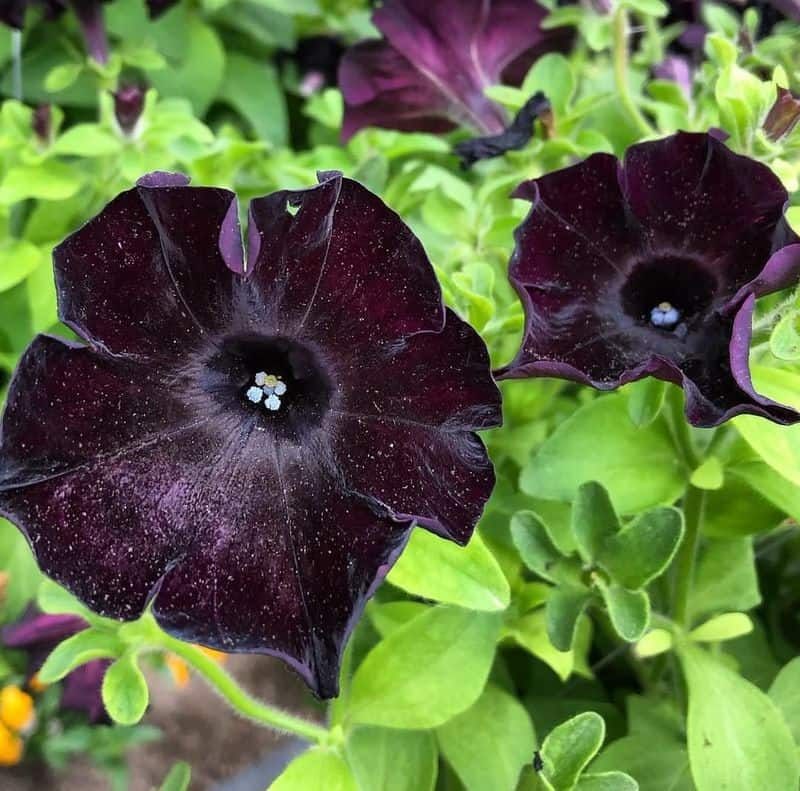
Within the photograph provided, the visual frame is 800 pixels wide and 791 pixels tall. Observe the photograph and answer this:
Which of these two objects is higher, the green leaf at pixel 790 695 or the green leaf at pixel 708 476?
the green leaf at pixel 708 476

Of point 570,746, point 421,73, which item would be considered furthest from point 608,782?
point 421,73

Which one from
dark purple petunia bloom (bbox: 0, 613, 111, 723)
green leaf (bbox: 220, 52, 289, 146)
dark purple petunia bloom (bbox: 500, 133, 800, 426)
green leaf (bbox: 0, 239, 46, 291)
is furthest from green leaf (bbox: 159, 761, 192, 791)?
green leaf (bbox: 220, 52, 289, 146)

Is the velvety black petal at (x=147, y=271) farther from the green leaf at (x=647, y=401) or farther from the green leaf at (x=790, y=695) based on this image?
the green leaf at (x=790, y=695)

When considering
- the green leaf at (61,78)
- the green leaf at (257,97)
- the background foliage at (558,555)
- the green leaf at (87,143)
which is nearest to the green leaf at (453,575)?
the background foliage at (558,555)

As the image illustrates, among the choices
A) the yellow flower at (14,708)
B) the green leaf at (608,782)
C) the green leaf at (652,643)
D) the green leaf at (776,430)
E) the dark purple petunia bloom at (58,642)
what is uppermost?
the green leaf at (776,430)

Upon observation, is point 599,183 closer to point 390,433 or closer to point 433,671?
point 390,433

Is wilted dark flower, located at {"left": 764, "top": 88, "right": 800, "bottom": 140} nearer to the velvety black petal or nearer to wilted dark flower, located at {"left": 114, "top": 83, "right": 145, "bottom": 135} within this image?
the velvety black petal

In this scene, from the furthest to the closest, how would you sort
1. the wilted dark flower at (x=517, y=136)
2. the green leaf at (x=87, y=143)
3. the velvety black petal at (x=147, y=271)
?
the green leaf at (x=87, y=143), the wilted dark flower at (x=517, y=136), the velvety black petal at (x=147, y=271)
